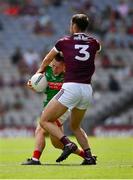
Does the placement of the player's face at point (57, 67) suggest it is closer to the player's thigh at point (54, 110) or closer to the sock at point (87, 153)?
the player's thigh at point (54, 110)

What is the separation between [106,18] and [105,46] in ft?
5.93

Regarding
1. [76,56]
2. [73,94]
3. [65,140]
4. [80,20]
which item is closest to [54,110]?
[73,94]

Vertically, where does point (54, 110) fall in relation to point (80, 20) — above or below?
below

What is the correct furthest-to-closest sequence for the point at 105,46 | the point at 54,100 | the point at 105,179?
the point at 105,46 < the point at 54,100 < the point at 105,179

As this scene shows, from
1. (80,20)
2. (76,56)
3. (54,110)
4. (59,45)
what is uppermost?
(80,20)

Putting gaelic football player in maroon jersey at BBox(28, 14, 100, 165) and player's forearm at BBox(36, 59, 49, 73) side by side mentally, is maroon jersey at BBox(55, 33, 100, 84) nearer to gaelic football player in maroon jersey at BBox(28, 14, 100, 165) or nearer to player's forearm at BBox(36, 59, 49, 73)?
gaelic football player in maroon jersey at BBox(28, 14, 100, 165)

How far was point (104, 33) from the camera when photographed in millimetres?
35812

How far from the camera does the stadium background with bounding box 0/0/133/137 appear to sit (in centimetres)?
3078

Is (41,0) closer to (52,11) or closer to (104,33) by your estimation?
(52,11)

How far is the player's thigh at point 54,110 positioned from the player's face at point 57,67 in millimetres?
872

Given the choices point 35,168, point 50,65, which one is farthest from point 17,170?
point 50,65

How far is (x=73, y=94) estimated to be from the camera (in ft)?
42.0

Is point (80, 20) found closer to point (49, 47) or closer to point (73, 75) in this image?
point (73, 75)

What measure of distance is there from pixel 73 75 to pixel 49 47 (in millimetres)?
21250
